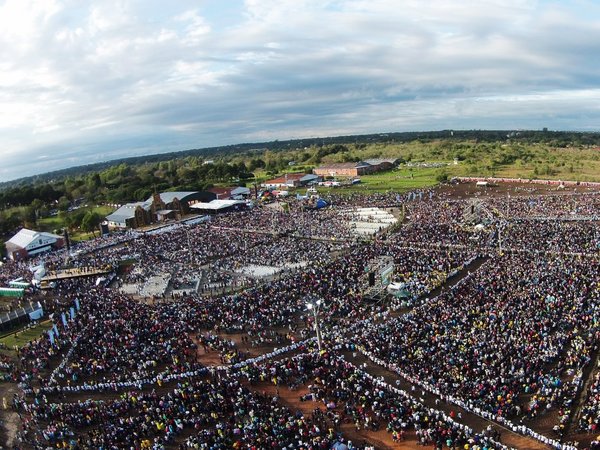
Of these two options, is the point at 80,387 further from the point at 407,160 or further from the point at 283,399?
the point at 407,160

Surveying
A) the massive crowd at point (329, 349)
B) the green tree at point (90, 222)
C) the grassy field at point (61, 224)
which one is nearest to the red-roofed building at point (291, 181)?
the grassy field at point (61, 224)

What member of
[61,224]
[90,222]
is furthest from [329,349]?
[61,224]

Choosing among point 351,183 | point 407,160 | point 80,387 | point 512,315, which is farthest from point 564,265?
point 407,160

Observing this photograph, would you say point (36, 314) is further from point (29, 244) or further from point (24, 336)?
point (29, 244)

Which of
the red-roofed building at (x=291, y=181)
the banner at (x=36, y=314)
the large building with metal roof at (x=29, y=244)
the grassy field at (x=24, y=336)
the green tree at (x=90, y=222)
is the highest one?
the red-roofed building at (x=291, y=181)

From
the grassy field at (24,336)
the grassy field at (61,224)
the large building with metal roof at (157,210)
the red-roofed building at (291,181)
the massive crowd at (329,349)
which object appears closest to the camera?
the massive crowd at (329,349)

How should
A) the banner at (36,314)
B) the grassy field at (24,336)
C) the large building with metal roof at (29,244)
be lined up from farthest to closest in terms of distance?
the large building with metal roof at (29,244)
the banner at (36,314)
the grassy field at (24,336)

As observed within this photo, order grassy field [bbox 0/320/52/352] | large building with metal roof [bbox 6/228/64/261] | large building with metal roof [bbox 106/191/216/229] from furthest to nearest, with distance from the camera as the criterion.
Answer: large building with metal roof [bbox 106/191/216/229] < large building with metal roof [bbox 6/228/64/261] < grassy field [bbox 0/320/52/352]

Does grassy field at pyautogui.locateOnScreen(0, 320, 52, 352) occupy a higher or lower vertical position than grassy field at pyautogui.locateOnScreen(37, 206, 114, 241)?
lower

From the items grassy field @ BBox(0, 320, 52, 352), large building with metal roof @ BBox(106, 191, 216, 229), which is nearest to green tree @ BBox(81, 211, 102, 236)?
large building with metal roof @ BBox(106, 191, 216, 229)

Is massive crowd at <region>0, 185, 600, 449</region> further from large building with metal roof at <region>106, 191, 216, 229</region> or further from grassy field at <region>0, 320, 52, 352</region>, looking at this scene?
large building with metal roof at <region>106, 191, 216, 229</region>

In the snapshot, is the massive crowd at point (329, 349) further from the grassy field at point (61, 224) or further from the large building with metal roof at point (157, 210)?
the large building with metal roof at point (157, 210)
